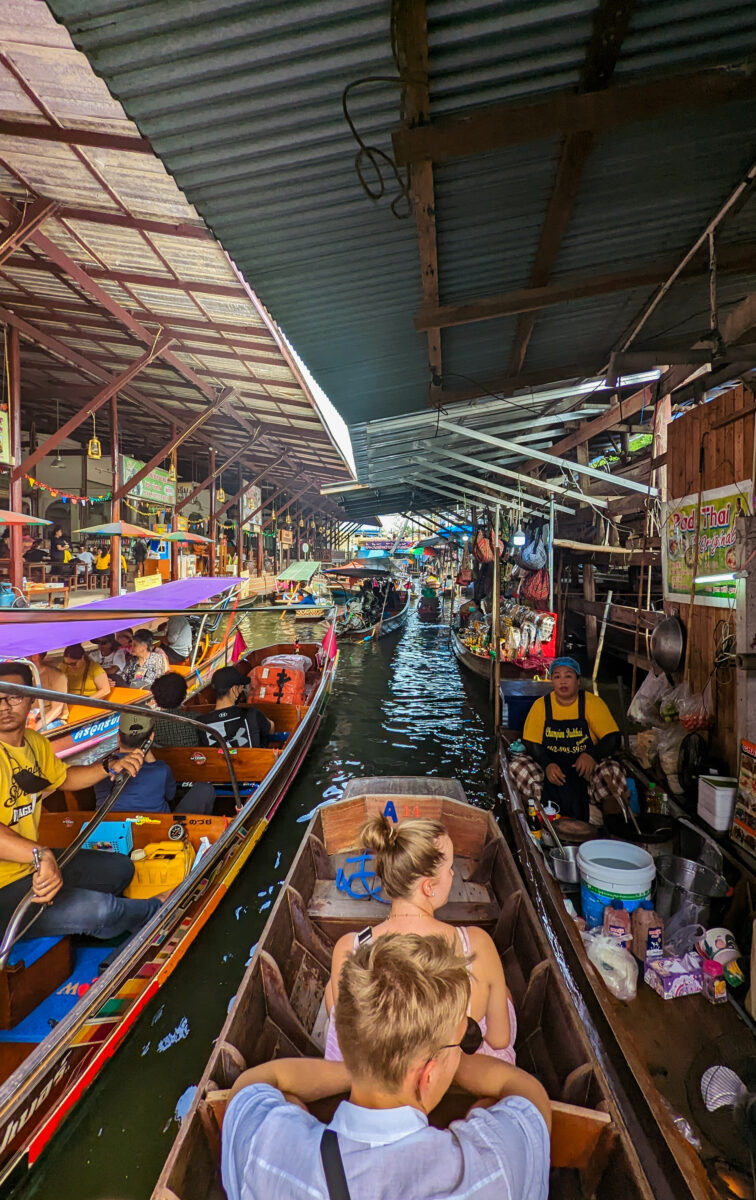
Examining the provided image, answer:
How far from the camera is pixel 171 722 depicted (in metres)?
6.11

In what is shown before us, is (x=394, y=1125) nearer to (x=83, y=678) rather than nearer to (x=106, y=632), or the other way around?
A: (x=106, y=632)

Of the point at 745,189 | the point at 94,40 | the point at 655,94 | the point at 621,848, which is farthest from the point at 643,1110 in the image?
the point at 94,40

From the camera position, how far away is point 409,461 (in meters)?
12.5

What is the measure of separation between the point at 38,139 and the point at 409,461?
8.19 meters

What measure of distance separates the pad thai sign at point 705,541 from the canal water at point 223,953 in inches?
173

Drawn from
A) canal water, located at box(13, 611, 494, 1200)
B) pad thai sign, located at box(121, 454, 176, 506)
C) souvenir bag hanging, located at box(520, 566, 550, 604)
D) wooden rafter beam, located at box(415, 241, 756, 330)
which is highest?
pad thai sign, located at box(121, 454, 176, 506)

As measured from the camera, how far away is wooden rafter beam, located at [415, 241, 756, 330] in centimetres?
415

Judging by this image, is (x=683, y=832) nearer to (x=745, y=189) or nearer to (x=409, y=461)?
(x=745, y=189)

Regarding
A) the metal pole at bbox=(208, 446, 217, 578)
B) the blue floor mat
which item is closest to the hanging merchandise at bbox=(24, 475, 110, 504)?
the metal pole at bbox=(208, 446, 217, 578)

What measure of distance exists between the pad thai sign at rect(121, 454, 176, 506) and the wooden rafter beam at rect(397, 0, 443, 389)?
1397 cm

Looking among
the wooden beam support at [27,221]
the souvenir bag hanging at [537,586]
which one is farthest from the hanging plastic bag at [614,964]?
the wooden beam support at [27,221]

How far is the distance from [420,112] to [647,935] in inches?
195

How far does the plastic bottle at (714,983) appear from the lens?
10.5ft

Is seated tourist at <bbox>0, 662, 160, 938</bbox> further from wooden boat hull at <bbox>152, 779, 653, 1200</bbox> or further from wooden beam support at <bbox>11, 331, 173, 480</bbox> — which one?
wooden beam support at <bbox>11, 331, 173, 480</bbox>
